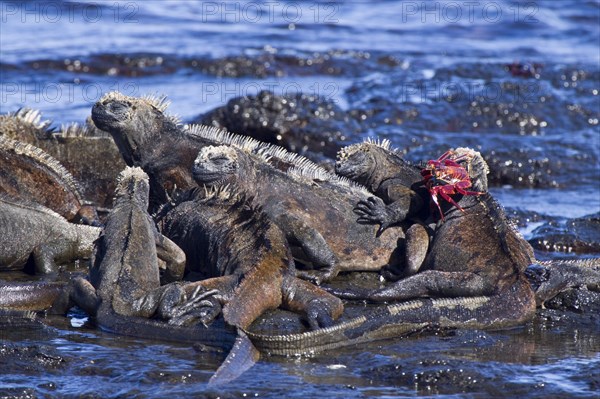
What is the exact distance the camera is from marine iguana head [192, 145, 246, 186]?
7141 millimetres

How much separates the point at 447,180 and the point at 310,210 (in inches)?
37.4

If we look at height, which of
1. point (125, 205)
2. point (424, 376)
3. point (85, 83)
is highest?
point (85, 83)

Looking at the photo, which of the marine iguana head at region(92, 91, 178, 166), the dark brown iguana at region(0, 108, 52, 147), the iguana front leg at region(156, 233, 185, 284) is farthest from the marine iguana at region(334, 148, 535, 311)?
the dark brown iguana at region(0, 108, 52, 147)

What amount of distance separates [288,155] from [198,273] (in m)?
1.51

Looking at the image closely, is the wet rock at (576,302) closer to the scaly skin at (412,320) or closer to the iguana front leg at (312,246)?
the scaly skin at (412,320)

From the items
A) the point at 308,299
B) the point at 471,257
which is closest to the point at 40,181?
the point at 308,299

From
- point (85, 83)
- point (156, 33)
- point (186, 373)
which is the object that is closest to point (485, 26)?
point (156, 33)

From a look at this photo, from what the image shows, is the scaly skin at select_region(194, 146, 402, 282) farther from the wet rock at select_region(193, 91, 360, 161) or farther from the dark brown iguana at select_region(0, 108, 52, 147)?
the wet rock at select_region(193, 91, 360, 161)

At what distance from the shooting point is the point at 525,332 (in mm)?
6418

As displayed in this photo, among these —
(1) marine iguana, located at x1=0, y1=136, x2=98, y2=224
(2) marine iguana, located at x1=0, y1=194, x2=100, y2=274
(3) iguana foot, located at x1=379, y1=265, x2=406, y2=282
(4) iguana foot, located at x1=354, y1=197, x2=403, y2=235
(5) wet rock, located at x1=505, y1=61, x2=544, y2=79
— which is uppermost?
(5) wet rock, located at x1=505, y1=61, x2=544, y2=79

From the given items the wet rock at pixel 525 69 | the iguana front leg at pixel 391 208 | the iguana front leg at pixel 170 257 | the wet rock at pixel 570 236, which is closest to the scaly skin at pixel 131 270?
the iguana front leg at pixel 170 257

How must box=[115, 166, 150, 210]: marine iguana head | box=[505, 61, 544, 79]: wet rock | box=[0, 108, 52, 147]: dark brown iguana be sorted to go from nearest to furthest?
box=[115, 166, 150, 210]: marine iguana head < box=[0, 108, 52, 147]: dark brown iguana < box=[505, 61, 544, 79]: wet rock

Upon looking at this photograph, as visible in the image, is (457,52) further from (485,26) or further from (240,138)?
(240,138)

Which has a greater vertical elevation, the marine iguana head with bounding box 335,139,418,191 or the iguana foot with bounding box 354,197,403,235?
the marine iguana head with bounding box 335,139,418,191
